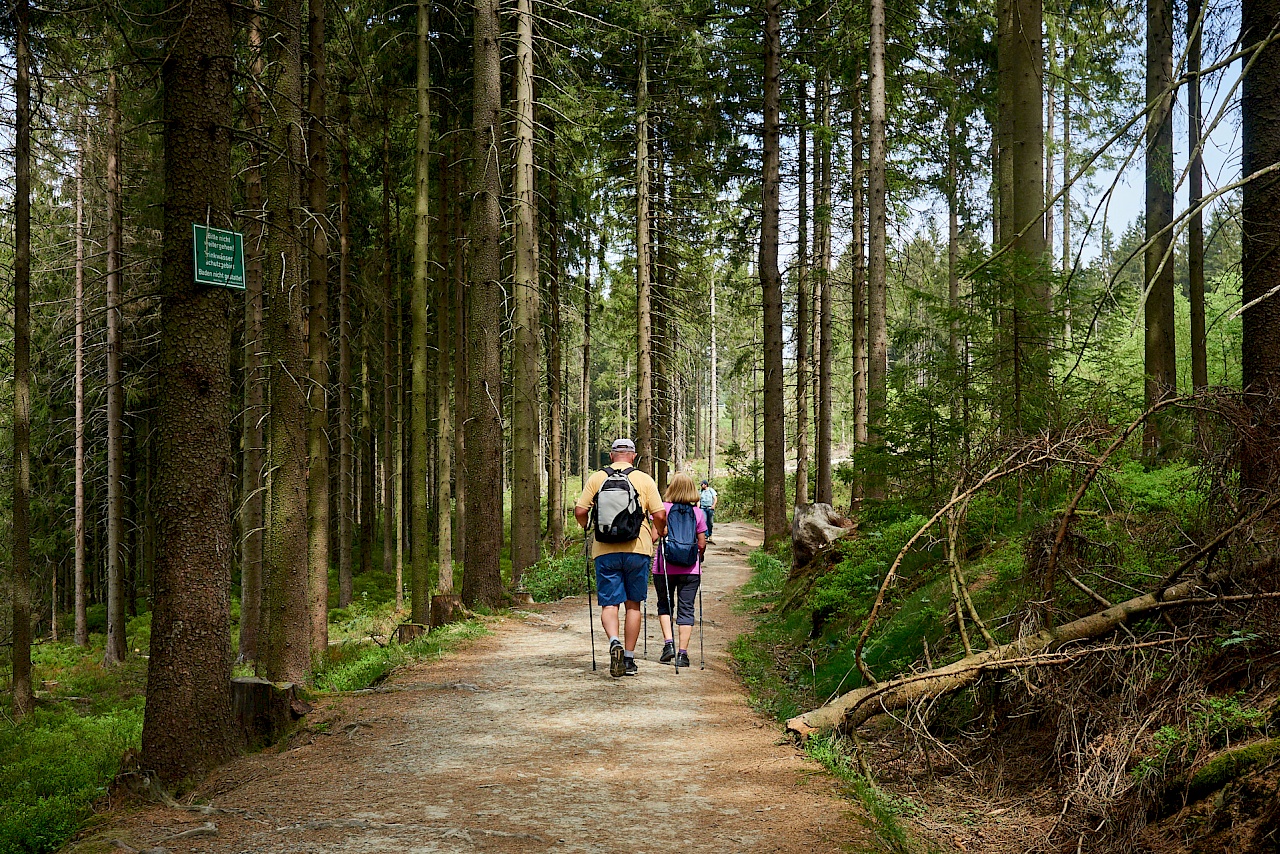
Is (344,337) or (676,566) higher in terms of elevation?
(344,337)

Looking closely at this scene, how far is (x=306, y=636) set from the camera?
415 inches

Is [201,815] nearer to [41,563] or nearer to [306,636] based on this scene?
[306,636]

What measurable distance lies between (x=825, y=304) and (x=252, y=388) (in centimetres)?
1432

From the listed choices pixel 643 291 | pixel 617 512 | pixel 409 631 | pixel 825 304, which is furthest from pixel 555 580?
pixel 825 304

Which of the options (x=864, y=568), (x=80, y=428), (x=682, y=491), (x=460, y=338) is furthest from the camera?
(x=80, y=428)

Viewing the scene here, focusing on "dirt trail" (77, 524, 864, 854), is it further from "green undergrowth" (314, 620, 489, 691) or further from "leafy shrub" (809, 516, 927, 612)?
"leafy shrub" (809, 516, 927, 612)

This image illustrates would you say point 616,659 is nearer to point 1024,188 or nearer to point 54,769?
point 54,769

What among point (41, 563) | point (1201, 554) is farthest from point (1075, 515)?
point (41, 563)

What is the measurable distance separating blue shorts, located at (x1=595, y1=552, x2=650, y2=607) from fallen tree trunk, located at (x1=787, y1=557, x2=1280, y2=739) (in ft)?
7.81

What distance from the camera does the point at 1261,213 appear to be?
530 cm

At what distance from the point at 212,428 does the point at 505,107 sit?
9.79 metres

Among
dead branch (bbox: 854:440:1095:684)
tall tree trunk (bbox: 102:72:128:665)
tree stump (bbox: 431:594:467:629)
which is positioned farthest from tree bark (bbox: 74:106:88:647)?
dead branch (bbox: 854:440:1095:684)

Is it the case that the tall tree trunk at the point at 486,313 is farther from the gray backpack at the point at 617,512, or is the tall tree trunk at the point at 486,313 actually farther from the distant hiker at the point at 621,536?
the gray backpack at the point at 617,512

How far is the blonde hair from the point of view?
8.52m
